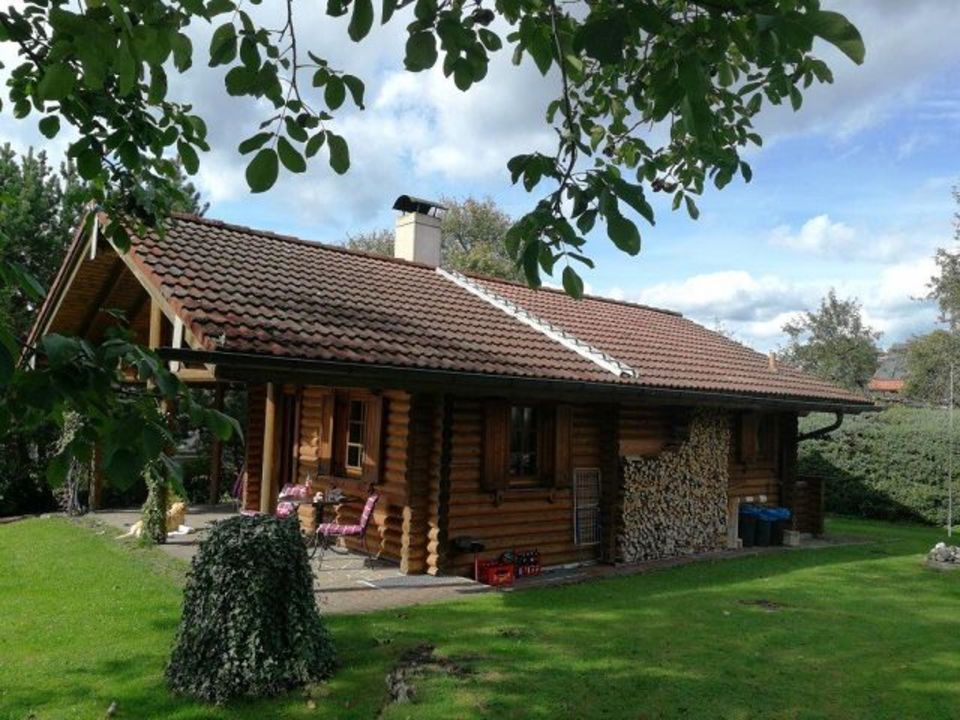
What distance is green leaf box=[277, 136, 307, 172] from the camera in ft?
6.67

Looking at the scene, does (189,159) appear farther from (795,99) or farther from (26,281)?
(795,99)

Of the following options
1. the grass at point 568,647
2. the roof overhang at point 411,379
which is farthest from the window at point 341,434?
the grass at point 568,647

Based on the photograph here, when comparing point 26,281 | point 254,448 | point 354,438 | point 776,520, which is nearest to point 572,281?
point 26,281

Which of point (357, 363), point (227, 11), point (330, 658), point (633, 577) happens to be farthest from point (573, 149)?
point (633, 577)

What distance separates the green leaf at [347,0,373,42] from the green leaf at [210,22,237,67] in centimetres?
46

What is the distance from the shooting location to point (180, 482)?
7.78 feet

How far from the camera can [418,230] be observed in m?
14.4

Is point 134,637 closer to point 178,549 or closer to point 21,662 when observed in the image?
point 21,662

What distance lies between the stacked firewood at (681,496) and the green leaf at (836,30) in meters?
9.68

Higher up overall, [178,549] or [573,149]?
[573,149]

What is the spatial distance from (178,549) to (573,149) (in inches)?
368

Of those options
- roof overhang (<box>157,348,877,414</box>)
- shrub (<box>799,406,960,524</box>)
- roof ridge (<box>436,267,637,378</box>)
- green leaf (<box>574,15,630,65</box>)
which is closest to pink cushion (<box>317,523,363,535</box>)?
roof overhang (<box>157,348,877,414</box>)

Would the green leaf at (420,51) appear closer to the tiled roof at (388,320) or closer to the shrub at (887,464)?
the tiled roof at (388,320)

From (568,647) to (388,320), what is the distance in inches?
191
